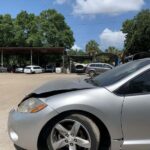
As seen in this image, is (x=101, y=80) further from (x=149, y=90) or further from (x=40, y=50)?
(x=40, y=50)

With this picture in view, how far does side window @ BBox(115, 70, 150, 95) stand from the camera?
208 inches

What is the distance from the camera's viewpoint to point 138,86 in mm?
5359

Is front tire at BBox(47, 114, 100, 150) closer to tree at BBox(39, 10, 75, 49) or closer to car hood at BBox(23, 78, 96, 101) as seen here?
car hood at BBox(23, 78, 96, 101)

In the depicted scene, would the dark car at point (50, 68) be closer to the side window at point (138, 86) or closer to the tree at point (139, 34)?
the tree at point (139, 34)

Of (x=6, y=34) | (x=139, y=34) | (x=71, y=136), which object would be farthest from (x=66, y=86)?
(x=6, y=34)

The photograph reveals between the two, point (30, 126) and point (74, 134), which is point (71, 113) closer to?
point (74, 134)

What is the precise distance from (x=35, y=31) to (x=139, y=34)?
2299 cm

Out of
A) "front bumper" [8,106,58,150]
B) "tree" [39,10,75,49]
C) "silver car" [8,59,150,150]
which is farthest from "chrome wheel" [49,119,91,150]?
"tree" [39,10,75,49]

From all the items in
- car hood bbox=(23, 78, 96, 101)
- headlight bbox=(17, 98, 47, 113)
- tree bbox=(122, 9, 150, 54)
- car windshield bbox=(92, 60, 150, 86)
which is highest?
tree bbox=(122, 9, 150, 54)

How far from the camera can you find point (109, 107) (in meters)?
5.21

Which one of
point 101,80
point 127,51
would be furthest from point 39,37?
point 101,80

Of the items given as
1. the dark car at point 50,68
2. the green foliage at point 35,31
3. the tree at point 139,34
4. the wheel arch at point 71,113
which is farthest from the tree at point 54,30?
the wheel arch at point 71,113

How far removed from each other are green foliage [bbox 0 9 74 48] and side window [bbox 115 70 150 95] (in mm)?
75684

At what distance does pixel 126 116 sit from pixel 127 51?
6952 cm
